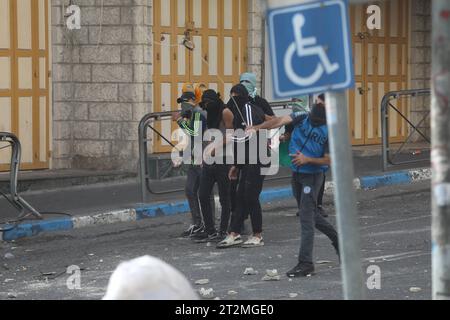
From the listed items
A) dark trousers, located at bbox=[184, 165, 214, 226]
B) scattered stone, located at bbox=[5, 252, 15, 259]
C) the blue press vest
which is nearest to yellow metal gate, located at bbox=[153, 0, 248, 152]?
dark trousers, located at bbox=[184, 165, 214, 226]

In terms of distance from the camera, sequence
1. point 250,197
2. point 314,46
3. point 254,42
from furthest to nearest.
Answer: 1. point 254,42
2. point 250,197
3. point 314,46

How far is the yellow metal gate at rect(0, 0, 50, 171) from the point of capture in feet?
52.0

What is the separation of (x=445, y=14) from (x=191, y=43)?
12521mm

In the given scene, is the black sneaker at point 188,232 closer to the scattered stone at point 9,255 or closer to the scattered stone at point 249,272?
the scattered stone at point 9,255

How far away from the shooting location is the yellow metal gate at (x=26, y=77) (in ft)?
52.0

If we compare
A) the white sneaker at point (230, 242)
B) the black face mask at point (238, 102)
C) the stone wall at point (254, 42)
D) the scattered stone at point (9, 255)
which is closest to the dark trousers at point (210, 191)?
the white sneaker at point (230, 242)

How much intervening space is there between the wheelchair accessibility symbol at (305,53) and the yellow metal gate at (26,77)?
10.9m

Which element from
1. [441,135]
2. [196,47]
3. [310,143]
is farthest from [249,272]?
[196,47]

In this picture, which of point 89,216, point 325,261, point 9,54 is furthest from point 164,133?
point 325,261

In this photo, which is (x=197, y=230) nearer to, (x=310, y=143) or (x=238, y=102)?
(x=238, y=102)

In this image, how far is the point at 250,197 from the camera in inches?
458

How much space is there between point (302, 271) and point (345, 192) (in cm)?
499

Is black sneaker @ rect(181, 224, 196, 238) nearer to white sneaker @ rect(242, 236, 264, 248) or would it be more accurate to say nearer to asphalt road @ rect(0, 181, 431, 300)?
asphalt road @ rect(0, 181, 431, 300)
